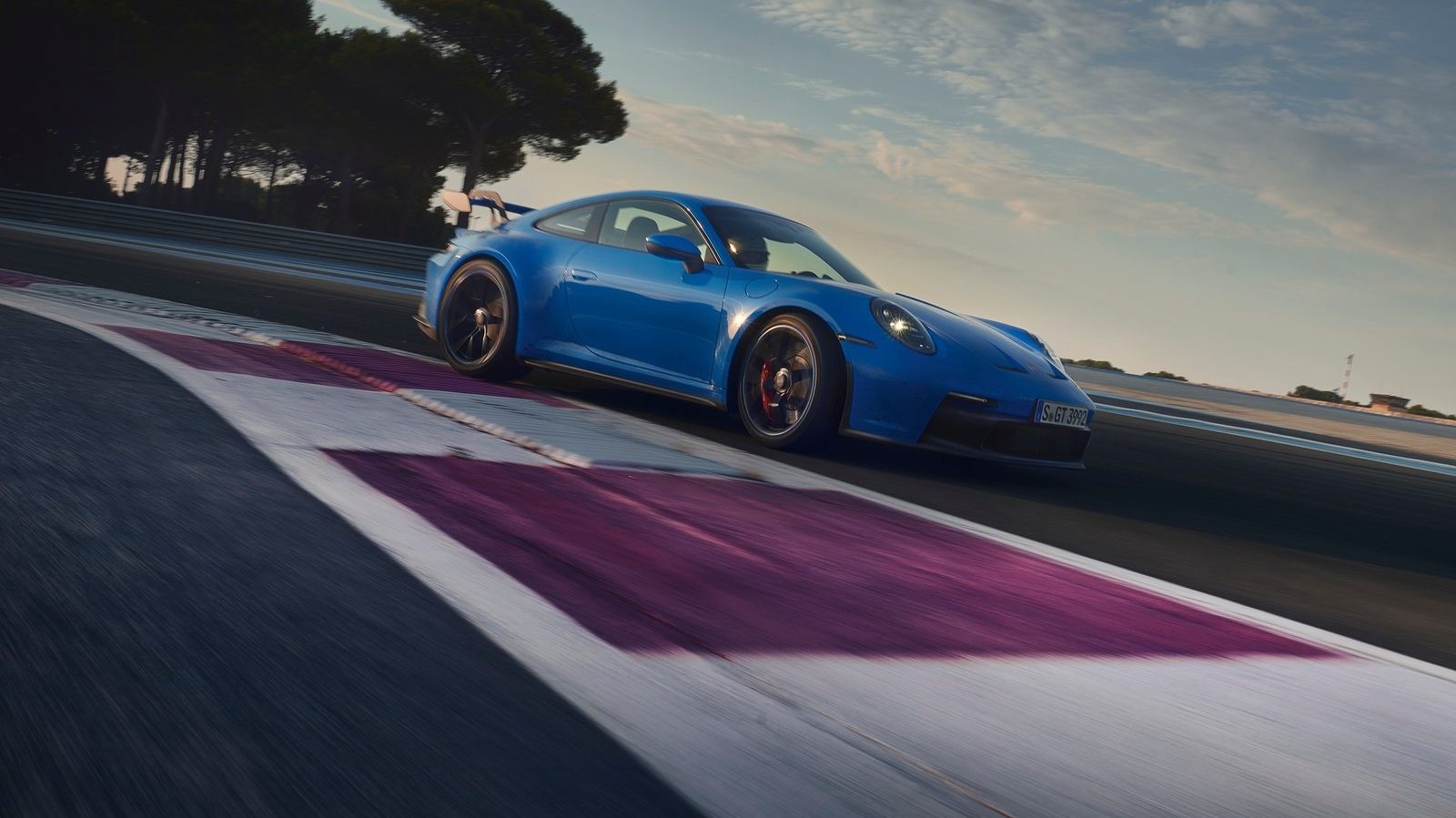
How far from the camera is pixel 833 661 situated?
96.3 inches

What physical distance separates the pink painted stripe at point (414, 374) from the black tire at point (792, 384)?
96cm

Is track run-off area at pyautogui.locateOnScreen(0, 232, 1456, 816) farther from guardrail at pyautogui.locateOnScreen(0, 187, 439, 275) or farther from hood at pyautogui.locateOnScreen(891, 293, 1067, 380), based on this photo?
guardrail at pyautogui.locateOnScreen(0, 187, 439, 275)

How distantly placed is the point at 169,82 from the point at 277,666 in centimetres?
4896

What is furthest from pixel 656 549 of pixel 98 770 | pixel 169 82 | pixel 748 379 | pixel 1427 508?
pixel 169 82

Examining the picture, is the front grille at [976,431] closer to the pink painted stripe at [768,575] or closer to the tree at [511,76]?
the pink painted stripe at [768,575]

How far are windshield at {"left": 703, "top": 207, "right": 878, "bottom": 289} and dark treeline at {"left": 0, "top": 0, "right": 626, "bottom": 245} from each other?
3550 cm

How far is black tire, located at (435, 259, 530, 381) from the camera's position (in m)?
6.74


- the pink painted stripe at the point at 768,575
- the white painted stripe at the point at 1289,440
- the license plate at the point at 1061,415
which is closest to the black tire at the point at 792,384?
the license plate at the point at 1061,415

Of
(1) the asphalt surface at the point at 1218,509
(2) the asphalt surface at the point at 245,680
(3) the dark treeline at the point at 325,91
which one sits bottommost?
(2) the asphalt surface at the point at 245,680

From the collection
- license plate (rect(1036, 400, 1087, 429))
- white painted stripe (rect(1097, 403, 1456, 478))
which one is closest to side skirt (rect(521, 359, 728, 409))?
license plate (rect(1036, 400, 1087, 429))

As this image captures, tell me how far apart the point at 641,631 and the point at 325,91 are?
45119 mm

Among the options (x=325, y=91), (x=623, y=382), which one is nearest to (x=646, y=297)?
(x=623, y=382)

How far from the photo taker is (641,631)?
2.47 metres

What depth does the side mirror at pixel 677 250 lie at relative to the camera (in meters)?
5.92
